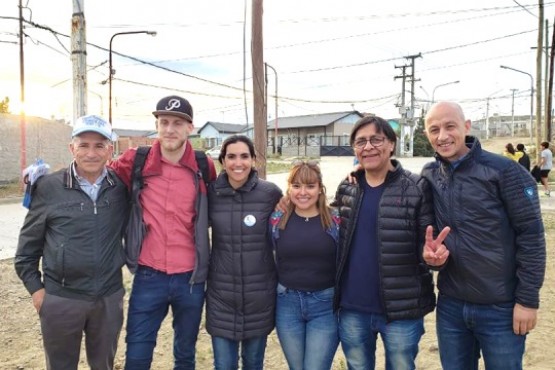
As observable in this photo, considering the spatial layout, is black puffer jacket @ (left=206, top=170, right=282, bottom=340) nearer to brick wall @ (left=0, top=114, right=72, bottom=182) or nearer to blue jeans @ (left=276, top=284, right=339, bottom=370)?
blue jeans @ (left=276, top=284, right=339, bottom=370)

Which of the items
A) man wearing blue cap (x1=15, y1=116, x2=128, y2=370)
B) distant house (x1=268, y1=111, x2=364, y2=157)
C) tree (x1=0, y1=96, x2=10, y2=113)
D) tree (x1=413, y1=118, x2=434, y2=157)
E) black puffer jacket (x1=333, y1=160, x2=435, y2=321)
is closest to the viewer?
black puffer jacket (x1=333, y1=160, x2=435, y2=321)

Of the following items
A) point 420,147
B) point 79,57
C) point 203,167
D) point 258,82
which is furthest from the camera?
point 420,147

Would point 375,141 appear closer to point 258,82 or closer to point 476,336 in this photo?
point 476,336

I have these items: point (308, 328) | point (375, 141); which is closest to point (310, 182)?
point (375, 141)

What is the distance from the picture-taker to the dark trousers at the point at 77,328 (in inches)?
101

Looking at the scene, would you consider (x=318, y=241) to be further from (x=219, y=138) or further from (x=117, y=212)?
(x=219, y=138)

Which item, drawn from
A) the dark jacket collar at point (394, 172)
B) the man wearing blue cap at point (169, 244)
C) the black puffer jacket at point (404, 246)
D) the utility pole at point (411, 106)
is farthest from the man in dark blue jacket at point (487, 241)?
the utility pole at point (411, 106)

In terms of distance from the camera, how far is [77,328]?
262 centimetres

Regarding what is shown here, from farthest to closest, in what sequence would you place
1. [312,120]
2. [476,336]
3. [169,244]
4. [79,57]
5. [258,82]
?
[312,120]
[258,82]
[79,57]
[169,244]
[476,336]

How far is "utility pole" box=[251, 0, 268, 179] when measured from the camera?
21.5ft

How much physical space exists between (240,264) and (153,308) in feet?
2.17

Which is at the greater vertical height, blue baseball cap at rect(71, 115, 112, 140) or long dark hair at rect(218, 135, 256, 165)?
blue baseball cap at rect(71, 115, 112, 140)

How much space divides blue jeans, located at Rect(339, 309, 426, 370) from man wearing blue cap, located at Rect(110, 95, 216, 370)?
3.26 feet

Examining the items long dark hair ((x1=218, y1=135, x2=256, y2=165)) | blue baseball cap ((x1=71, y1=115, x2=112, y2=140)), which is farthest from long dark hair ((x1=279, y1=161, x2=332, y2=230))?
blue baseball cap ((x1=71, y1=115, x2=112, y2=140))
